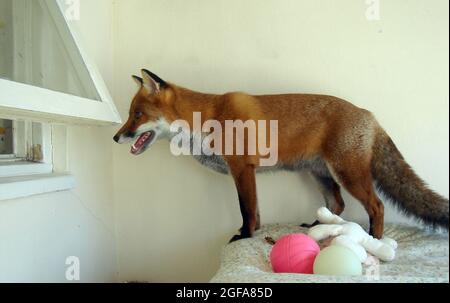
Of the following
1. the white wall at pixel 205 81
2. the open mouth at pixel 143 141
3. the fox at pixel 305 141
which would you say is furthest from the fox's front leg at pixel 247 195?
the open mouth at pixel 143 141

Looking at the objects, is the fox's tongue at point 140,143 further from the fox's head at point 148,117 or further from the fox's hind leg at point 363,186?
the fox's hind leg at point 363,186

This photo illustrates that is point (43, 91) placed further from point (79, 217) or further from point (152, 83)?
point (79, 217)

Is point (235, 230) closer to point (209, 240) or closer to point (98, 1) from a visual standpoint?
point (209, 240)

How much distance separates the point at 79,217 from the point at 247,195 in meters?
0.59

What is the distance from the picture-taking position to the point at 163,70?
1340mm

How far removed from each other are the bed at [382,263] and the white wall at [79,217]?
1.69 ft

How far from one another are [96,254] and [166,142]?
50 centimetres

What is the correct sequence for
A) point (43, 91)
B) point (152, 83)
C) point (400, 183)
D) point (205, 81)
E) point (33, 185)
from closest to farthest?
point (43, 91) → point (33, 185) → point (400, 183) → point (152, 83) → point (205, 81)

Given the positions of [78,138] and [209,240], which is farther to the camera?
[209,240]

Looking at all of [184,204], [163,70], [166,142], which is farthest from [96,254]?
[163,70]

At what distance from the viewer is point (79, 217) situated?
1.17 metres

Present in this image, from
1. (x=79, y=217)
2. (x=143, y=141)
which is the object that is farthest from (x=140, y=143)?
(x=79, y=217)

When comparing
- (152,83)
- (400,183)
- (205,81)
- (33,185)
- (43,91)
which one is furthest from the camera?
(205,81)
